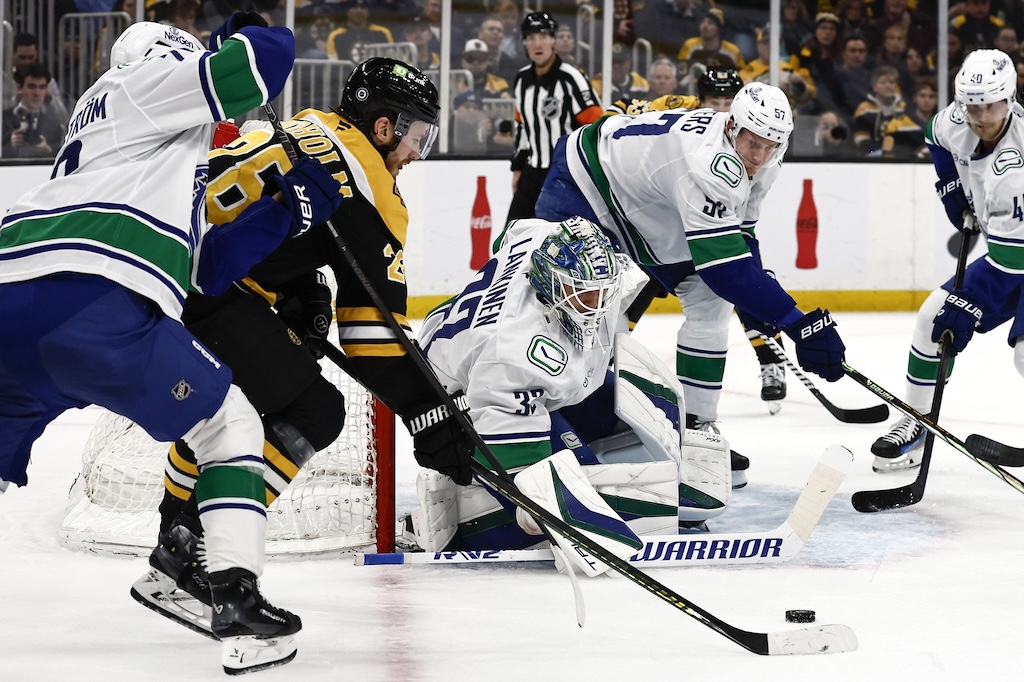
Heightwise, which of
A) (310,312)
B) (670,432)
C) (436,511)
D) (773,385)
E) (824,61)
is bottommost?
(773,385)

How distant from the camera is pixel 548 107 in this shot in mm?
5895

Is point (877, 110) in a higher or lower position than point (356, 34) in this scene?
lower

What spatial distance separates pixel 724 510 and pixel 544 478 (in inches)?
31.0

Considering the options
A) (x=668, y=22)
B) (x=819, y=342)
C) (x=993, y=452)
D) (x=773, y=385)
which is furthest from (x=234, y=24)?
(x=668, y=22)

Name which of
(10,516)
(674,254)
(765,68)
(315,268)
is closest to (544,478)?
(315,268)

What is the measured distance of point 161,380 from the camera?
196cm

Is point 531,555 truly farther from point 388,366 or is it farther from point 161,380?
point 161,380

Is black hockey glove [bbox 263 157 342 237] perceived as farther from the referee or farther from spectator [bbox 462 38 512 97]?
spectator [bbox 462 38 512 97]

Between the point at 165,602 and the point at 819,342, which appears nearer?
the point at 165,602

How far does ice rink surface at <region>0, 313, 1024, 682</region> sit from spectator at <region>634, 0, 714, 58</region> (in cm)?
461

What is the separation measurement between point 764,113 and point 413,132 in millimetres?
1074

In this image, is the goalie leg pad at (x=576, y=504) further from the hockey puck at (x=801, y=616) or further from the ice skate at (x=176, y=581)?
the ice skate at (x=176, y=581)

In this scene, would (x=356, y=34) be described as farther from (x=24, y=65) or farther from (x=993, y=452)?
(x=993, y=452)

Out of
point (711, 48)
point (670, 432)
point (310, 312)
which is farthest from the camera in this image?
point (711, 48)
